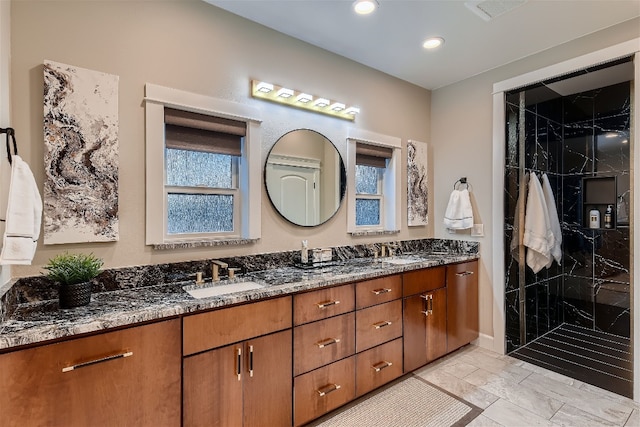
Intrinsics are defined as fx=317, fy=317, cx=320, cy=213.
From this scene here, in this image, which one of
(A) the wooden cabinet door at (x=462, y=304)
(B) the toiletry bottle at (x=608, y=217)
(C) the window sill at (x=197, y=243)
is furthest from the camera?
(B) the toiletry bottle at (x=608, y=217)

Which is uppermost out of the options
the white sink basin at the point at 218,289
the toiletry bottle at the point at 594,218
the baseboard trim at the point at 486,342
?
the toiletry bottle at the point at 594,218

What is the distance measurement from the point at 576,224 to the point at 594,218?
0.18 meters

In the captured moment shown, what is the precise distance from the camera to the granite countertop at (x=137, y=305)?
1213mm

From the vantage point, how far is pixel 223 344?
5.24 feet

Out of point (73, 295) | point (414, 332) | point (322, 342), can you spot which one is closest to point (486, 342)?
point (414, 332)

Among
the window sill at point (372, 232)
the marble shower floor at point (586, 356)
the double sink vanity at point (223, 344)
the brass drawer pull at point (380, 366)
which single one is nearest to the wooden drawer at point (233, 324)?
the double sink vanity at point (223, 344)

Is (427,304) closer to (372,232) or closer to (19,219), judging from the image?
(372,232)

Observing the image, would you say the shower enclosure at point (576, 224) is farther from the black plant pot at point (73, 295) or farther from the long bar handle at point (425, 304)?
the black plant pot at point (73, 295)

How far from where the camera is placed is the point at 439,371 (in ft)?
8.64

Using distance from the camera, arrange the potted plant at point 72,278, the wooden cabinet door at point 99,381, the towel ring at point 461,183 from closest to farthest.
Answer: the wooden cabinet door at point 99,381 → the potted plant at point 72,278 → the towel ring at point 461,183

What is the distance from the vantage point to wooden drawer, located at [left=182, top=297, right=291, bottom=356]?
4.95 ft

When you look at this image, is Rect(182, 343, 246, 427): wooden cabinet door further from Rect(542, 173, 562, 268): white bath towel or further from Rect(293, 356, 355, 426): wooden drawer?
Rect(542, 173, 562, 268): white bath towel

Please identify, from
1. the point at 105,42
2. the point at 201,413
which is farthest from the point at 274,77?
the point at 201,413

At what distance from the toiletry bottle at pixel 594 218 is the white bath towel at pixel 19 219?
193 inches
